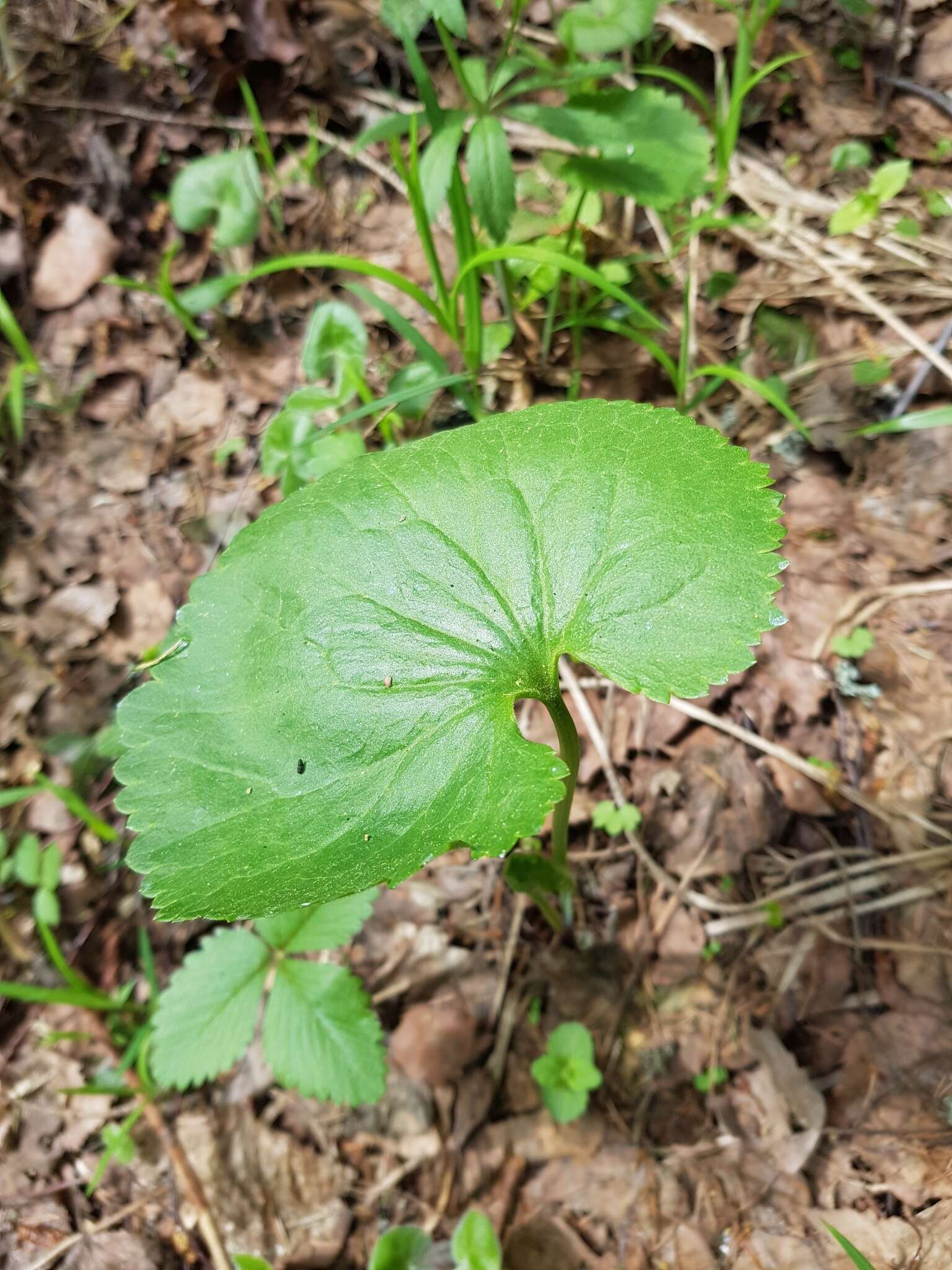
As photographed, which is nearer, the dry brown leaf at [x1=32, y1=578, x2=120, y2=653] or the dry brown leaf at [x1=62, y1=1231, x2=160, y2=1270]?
the dry brown leaf at [x1=62, y1=1231, x2=160, y2=1270]

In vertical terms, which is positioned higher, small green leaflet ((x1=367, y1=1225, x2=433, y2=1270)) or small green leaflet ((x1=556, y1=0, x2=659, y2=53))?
small green leaflet ((x1=556, y1=0, x2=659, y2=53))

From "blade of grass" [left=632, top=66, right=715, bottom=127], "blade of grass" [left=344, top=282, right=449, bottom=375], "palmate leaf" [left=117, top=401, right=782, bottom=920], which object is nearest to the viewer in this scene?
"palmate leaf" [left=117, top=401, right=782, bottom=920]

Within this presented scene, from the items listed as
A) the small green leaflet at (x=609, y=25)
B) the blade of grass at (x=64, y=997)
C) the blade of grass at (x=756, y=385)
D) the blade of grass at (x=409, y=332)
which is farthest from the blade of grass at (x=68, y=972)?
the small green leaflet at (x=609, y=25)

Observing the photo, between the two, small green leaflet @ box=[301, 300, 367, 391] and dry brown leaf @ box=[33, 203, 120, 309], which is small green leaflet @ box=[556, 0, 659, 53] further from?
dry brown leaf @ box=[33, 203, 120, 309]

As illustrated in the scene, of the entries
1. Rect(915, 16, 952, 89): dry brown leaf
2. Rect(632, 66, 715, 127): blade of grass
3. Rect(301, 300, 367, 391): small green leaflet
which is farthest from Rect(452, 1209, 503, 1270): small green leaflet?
Rect(915, 16, 952, 89): dry brown leaf

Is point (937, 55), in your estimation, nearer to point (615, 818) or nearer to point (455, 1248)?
point (615, 818)

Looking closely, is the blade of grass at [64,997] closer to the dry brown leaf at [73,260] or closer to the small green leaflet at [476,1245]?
the small green leaflet at [476,1245]
